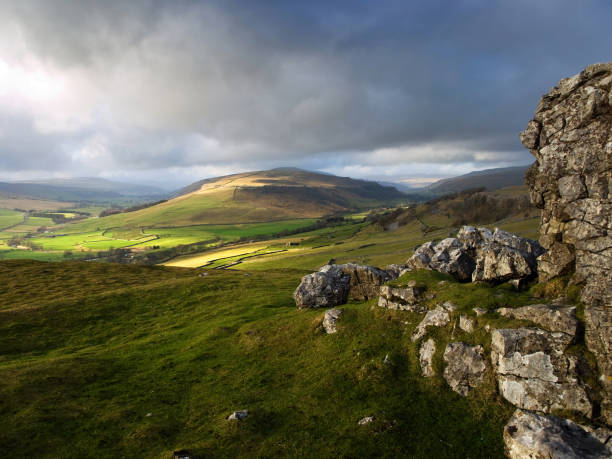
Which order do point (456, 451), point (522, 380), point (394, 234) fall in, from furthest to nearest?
1. point (394, 234)
2. point (522, 380)
3. point (456, 451)

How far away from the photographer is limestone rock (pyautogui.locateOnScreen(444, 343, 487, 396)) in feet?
76.3

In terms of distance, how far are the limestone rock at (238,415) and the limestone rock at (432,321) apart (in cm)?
1508

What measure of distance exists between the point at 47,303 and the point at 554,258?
6923 cm

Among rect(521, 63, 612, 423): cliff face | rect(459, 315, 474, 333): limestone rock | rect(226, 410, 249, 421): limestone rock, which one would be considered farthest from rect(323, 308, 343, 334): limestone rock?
rect(521, 63, 612, 423): cliff face

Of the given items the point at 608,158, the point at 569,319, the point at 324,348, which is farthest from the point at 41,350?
the point at 608,158

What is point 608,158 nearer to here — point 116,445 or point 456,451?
point 456,451

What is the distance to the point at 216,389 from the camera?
28.8 metres

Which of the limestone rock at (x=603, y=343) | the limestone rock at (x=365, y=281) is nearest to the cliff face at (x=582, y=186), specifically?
the limestone rock at (x=603, y=343)

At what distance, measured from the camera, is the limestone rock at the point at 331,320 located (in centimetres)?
3388

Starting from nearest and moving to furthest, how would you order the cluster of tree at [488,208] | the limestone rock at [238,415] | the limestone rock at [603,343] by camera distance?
the limestone rock at [603,343] < the limestone rock at [238,415] < the cluster of tree at [488,208]

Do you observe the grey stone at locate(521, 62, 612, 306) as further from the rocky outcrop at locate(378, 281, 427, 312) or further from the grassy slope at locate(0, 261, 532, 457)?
the grassy slope at locate(0, 261, 532, 457)

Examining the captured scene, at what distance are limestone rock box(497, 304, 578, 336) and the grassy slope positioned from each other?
19.1 ft

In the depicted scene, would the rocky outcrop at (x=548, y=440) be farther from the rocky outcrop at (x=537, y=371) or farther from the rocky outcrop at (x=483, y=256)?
the rocky outcrop at (x=483, y=256)

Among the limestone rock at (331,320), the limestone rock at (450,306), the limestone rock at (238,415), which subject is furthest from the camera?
the limestone rock at (331,320)
